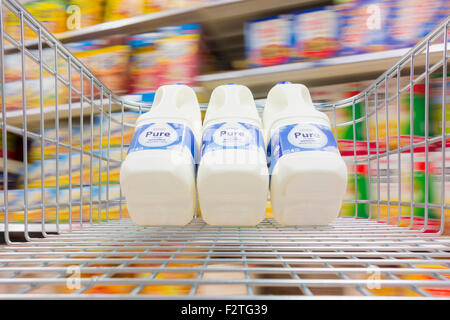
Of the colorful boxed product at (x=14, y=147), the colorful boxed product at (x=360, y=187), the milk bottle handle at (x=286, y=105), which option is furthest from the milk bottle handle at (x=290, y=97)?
the colorful boxed product at (x=14, y=147)

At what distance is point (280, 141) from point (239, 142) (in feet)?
0.27

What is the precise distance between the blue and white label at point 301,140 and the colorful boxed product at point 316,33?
1.81 ft

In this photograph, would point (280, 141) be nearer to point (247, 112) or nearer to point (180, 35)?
point (247, 112)

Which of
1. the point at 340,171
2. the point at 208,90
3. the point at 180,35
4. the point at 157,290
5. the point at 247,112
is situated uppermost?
the point at 180,35

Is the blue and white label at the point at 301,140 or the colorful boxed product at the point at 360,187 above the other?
the blue and white label at the point at 301,140

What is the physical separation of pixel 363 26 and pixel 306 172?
718 mm

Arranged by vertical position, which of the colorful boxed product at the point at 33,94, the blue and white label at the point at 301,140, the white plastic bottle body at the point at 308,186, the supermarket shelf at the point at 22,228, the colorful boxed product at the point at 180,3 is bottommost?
the supermarket shelf at the point at 22,228

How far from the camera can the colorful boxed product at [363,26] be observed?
930 mm

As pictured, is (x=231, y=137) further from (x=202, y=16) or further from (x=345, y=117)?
(x=202, y=16)

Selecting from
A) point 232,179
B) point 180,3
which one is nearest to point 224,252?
point 232,179

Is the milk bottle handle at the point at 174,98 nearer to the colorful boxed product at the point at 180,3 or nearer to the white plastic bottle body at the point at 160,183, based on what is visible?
the white plastic bottle body at the point at 160,183
